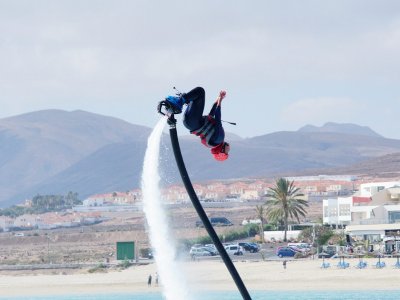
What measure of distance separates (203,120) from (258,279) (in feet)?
198

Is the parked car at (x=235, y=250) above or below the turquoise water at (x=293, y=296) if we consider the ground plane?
Result: above

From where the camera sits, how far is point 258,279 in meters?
78.5

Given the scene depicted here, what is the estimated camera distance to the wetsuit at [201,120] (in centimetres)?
1834

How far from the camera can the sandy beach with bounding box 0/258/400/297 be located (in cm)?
7362

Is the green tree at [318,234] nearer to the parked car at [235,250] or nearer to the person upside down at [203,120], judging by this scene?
the parked car at [235,250]

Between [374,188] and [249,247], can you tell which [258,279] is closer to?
[249,247]

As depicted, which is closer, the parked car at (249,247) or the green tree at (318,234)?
the green tree at (318,234)

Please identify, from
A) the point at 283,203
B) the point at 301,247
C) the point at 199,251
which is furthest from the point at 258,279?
the point at 199,251

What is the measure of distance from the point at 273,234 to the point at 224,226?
25.2 meters

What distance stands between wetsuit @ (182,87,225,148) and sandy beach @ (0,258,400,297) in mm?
46440

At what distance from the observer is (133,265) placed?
316ft

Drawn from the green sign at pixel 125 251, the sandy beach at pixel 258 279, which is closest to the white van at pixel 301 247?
the sandy beach at pixel 258 279

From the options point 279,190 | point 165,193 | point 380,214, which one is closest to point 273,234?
point 279,190

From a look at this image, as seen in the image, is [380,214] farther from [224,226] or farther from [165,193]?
[165,193]
